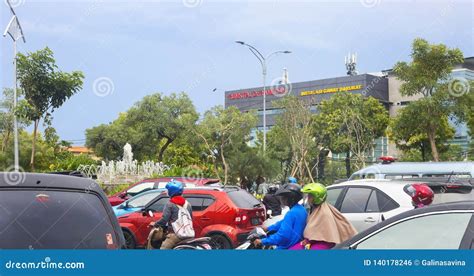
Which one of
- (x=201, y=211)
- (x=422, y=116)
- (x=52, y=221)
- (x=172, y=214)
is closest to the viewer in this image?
(x=52, y=221)

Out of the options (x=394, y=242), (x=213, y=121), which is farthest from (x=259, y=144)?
(x=394, y=242)

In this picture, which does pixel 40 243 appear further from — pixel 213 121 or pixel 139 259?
pixel 213 121

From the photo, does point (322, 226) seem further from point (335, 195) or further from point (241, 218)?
point (241, 218)

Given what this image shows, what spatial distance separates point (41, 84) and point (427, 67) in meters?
16.3

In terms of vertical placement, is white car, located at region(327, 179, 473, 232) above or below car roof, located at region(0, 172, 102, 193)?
below

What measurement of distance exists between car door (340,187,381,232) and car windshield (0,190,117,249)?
18.3 feet

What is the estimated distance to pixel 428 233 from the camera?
3.63 meters

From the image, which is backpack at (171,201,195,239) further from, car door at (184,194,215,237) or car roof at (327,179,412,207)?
car door at (184,194,215,237)

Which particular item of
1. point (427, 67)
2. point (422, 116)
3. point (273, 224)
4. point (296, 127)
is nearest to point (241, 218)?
point (273, 224)

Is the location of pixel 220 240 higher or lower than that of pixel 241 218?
lower

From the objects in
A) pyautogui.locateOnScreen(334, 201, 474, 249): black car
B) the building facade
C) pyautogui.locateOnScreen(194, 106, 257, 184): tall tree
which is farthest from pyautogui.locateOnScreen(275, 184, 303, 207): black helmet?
the building facade

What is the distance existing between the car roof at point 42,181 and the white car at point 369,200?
5194mm

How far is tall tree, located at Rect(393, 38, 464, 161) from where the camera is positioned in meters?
23.7

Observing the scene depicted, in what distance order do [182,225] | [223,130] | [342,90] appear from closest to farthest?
[182,225] → [223,130] → [342,90]
